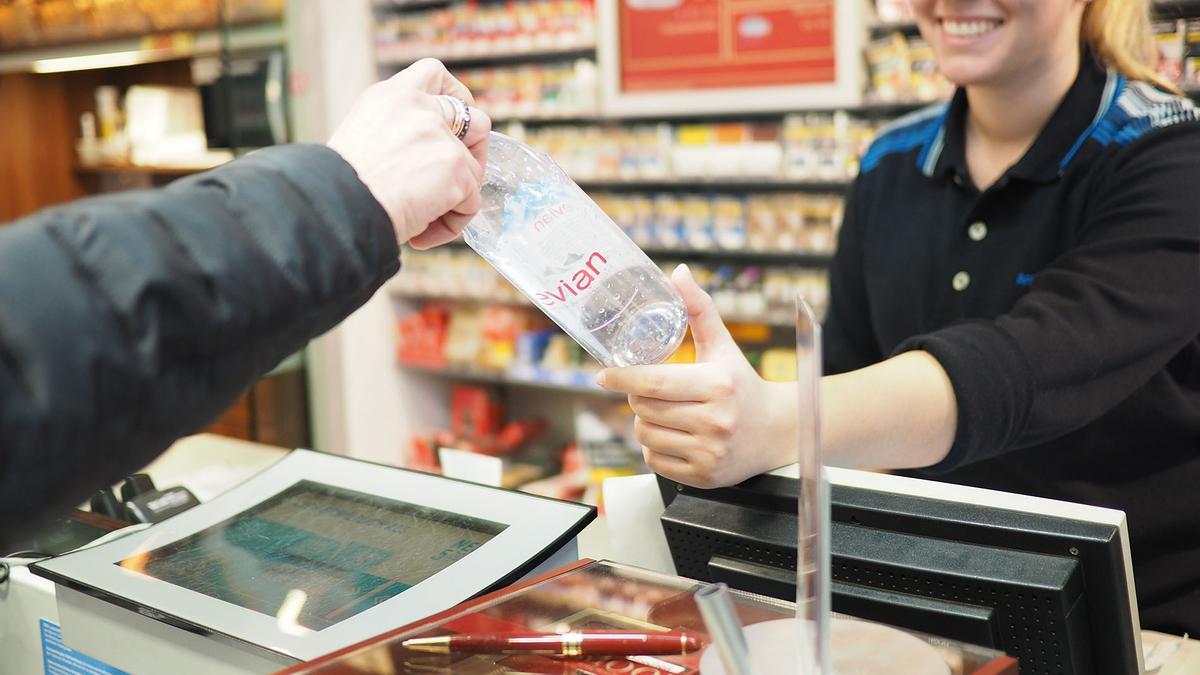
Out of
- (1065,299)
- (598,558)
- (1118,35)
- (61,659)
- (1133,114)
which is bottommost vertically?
(61,659)

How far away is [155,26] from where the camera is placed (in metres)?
5.08

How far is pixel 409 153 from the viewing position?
3.00 ft

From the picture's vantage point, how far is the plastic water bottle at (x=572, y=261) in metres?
1.11

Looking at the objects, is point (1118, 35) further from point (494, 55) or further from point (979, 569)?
point (494, 55)

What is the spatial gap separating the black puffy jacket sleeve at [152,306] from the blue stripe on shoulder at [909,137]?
1.38 meters

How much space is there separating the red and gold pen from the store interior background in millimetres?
2996

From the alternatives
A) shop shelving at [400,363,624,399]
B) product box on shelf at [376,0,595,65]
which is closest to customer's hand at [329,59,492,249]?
shop shelving at [400,363,624,399]

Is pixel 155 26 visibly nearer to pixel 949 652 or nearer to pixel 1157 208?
pixel 1157 208

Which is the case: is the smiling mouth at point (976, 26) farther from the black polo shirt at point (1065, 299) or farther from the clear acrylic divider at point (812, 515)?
the clear acrylic divider at point (812, 515)

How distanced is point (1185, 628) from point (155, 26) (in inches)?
193

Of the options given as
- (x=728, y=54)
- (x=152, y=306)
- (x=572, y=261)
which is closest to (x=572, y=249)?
(x=572, y=261)

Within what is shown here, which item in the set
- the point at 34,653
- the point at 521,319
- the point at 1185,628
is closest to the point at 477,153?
the point at 34,653

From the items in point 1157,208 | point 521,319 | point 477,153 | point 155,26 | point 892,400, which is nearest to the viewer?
point 477,153

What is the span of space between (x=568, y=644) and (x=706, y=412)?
351 millimetres
